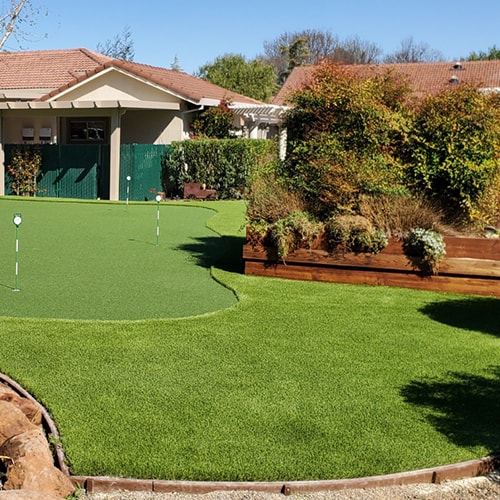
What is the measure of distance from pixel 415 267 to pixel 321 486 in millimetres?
6384

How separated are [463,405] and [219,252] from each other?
26.9ft

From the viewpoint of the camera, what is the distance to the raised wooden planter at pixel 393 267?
10.5 metres

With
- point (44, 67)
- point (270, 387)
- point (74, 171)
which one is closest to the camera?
point (270, 387)

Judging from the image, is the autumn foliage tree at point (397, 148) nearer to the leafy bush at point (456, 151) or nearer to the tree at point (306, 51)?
the leafy bush at point (456, 151)

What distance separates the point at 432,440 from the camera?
18.2 ft

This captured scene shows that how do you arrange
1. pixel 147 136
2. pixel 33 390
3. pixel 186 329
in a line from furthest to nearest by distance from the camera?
pixel 147 136 < pixel 186 329 < pixel 33 390

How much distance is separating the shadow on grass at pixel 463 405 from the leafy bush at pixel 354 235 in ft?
12.4

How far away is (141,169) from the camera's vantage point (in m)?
25.8

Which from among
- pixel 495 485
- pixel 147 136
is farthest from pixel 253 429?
pixel 147 136

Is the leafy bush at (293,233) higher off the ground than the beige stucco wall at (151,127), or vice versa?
the beige stucco wall at (151,127)

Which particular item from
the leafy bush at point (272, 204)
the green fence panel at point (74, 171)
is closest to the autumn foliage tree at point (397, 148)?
the leafy bush at point (272, 204)

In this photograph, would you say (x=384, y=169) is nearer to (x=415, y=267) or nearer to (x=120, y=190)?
(x=415, y=267)

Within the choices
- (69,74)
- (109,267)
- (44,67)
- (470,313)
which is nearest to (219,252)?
(109,267)

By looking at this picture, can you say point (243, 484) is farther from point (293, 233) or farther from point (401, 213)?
point (401, 213)
